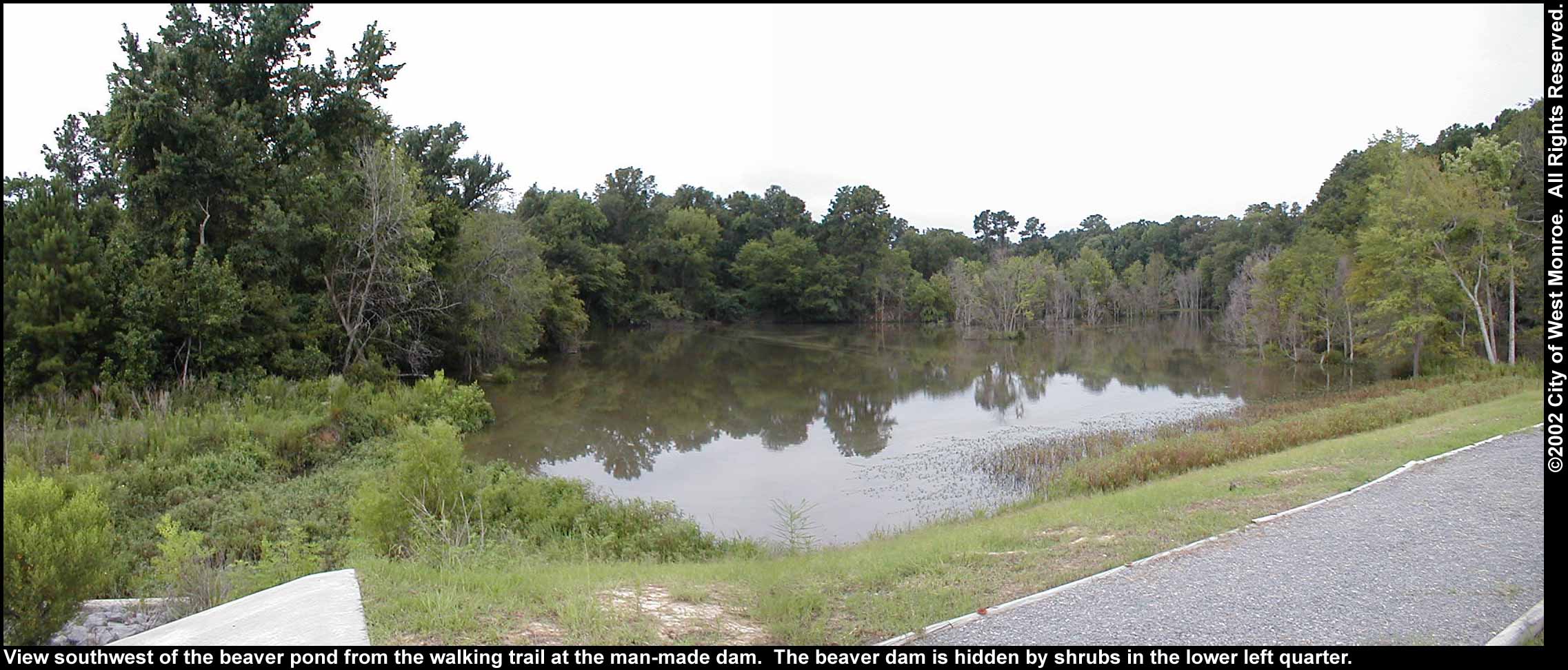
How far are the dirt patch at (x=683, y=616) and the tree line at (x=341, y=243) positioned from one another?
18.0 ft

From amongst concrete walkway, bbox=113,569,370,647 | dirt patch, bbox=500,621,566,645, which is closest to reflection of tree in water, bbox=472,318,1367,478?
concrete walkway, bbox=113,569,370,647

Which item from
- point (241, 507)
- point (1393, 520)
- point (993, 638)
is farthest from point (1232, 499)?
point (241, 507)

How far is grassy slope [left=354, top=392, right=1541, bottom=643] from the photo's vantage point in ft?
13.5

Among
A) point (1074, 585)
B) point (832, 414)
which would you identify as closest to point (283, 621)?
point (1074, 585)

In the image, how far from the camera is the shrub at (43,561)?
15.3ft

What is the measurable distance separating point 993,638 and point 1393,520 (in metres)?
4.32

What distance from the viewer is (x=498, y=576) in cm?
519

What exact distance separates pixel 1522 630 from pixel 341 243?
74.0 ft

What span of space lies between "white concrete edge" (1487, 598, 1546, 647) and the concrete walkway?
17.4 feet

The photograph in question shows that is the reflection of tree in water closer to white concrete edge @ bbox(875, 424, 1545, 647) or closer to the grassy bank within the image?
the grassy bank

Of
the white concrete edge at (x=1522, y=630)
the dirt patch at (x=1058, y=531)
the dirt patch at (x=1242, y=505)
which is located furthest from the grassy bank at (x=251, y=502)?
the white concrete edge at (x=1522, y=630)

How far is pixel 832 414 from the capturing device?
20453 millimetres

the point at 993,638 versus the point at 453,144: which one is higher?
the point at 453,144
